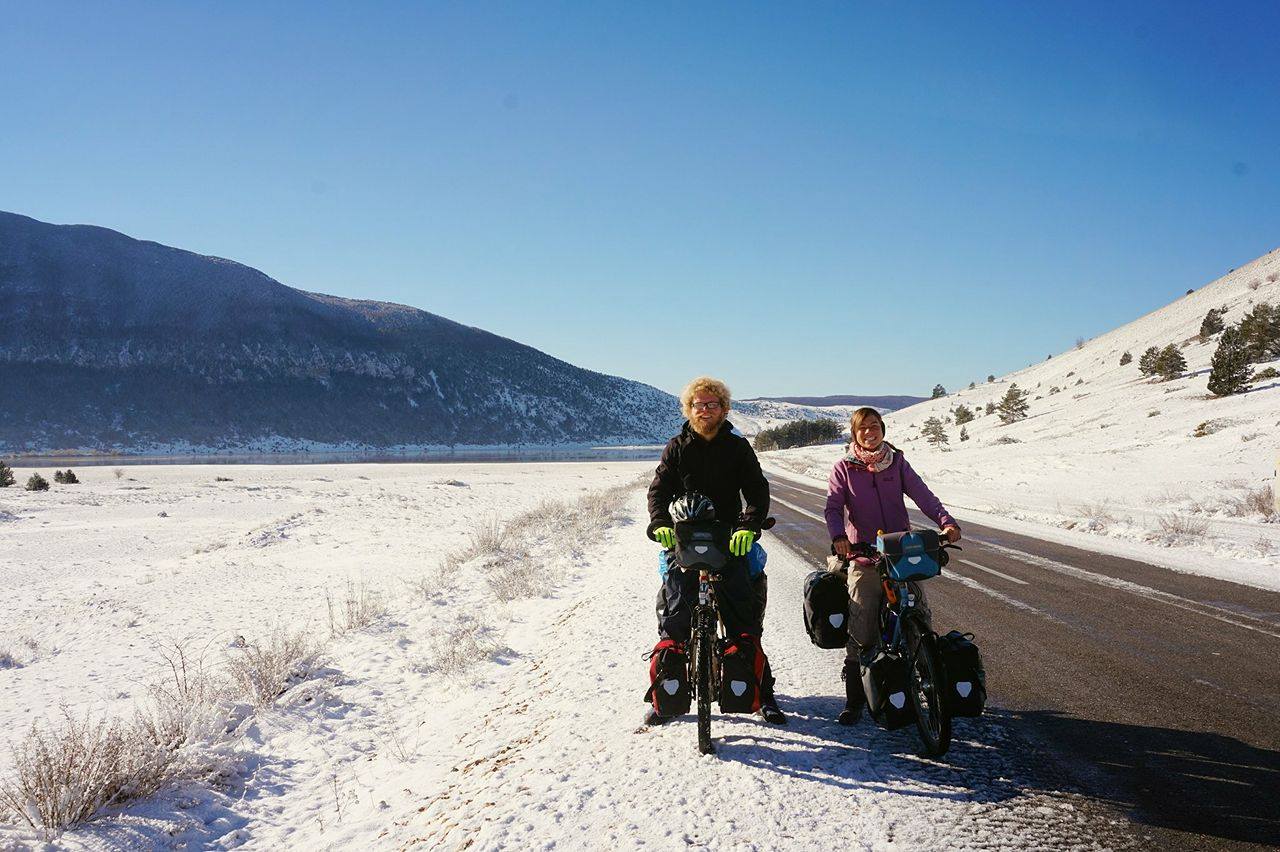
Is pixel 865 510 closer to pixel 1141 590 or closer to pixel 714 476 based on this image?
pixel 714 476

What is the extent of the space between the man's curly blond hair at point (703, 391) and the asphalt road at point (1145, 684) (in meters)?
2.93

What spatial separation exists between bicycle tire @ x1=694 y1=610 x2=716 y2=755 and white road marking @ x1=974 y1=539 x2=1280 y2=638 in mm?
6020

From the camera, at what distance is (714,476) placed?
444 centimetres

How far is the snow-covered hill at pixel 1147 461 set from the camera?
12805 millimetres

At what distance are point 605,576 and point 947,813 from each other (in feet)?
26.5

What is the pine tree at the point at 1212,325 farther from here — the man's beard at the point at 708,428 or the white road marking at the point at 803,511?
the man's beard at the point at 708,428

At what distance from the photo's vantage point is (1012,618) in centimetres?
737

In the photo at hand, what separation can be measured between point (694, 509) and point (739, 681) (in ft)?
3.85

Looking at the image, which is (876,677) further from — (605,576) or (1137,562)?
(1137,562)

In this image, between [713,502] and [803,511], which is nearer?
[713,502]

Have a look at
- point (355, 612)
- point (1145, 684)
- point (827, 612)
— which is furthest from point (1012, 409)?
point (827, 612)

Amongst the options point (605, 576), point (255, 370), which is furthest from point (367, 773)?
point (255, 370)

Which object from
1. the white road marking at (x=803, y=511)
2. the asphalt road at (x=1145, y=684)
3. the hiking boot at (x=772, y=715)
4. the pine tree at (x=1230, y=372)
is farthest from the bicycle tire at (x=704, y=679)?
the pine tree at (x=1230, y=372)

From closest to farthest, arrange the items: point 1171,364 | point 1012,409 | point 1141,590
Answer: point 1141,590 < point 1171,364 < point 1012,409
